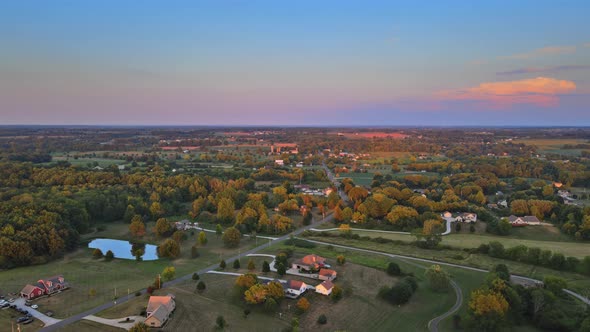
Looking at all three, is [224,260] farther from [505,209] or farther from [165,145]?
[165,145]

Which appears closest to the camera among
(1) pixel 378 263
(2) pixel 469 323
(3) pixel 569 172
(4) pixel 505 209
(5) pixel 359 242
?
(2) pixel 469 323

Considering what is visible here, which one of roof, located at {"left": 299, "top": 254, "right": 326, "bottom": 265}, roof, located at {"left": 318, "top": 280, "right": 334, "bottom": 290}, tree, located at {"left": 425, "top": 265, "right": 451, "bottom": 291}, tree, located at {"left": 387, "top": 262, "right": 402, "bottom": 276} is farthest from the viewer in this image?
roof, located at {"left": 299, "top": 254, "right": 326, "bottom": 265}

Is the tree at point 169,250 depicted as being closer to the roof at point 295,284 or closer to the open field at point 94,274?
the open field at point 94,274

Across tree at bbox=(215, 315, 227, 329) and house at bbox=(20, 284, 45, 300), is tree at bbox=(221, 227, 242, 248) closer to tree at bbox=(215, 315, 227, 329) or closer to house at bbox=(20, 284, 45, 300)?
tree at bbox=(215, 315, 227, 329)

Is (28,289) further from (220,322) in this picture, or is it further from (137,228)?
(137,228)

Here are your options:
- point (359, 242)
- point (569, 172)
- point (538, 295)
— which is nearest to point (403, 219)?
point (359, 242)

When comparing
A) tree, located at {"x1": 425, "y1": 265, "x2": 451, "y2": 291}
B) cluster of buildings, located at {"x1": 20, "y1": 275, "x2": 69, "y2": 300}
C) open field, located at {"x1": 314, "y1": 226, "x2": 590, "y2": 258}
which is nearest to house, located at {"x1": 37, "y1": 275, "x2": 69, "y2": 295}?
cluster of buildings, located at {"x1": 20, "y1": 275, "x2": 69, "y2": 300}

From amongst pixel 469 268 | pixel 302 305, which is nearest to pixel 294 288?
pixel 302 305
